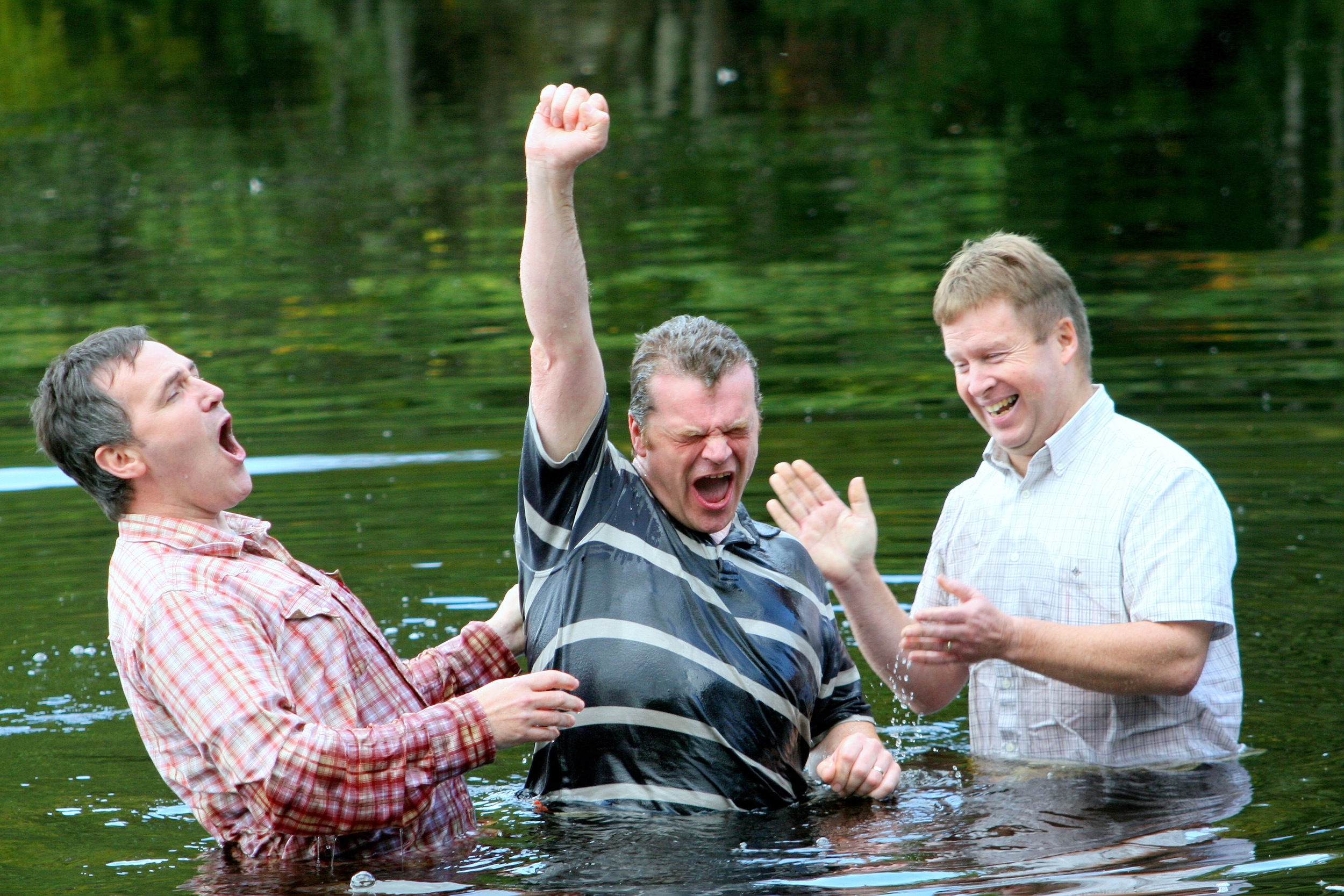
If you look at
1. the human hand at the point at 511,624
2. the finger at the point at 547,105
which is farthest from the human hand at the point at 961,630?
the finger at the point at 547,105

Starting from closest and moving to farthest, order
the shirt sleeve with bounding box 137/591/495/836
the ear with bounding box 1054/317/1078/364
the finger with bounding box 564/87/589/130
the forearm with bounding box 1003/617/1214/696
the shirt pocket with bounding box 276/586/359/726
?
1. the shirt sleeve with bounding box 137/591/495/836
2. the shirt pocket with bounding box 276/586/359/726
3. the finger with bounding box 564/87/589/130
4. the forearm with bounding box 1003/617/1214/696
5. the ear with bounding box 1054/317/1078/364

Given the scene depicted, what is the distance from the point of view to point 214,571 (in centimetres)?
403

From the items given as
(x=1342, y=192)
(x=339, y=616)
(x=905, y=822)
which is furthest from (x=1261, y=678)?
(x=1342, y=192)

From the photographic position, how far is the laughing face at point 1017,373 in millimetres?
4902

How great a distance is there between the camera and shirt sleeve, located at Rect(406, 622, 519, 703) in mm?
4762

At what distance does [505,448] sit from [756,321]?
13.7ft

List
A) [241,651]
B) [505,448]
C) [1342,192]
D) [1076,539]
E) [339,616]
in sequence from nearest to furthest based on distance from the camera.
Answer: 1. [241,651]
2. [339,616]
3. [1076,539]
4. [505,448]
5. [1342,192]

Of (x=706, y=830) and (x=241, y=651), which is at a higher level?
(x=241, y=651)

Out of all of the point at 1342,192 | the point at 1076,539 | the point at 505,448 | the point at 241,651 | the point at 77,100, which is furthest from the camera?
A: the point at 77,100

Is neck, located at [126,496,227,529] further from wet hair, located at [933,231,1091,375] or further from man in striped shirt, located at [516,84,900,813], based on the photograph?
wet hair, located at [933,231,1091,375]

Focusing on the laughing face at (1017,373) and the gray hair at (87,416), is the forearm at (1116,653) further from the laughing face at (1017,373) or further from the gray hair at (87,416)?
the gray hair at (87,416)

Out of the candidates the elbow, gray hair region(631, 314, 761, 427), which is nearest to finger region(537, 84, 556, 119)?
gray hair region(631, 314, 761, 427)

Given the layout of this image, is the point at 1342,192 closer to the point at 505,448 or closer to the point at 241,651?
the point at 505,448

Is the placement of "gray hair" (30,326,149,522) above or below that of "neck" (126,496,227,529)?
above
